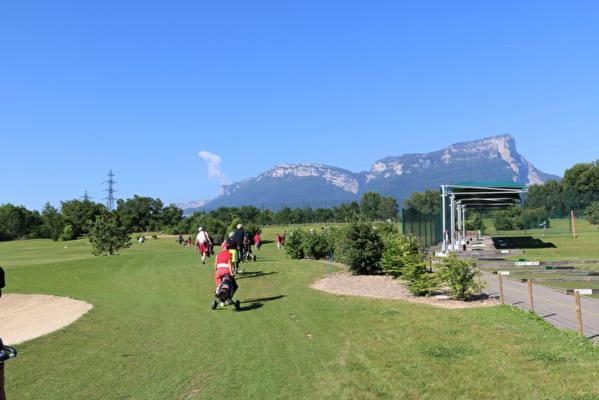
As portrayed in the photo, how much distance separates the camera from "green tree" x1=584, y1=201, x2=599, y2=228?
176 feet

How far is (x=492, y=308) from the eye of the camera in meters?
11.6

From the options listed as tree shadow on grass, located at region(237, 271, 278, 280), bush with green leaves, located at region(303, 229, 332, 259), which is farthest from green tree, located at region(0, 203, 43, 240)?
tree shadow on grass, located at region(237, 271, 278, 280)

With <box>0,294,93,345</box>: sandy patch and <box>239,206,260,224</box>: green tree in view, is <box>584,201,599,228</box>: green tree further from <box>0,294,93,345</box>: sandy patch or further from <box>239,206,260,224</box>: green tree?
<box>239,206,260,224</box>: green tree

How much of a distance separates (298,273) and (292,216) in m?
111

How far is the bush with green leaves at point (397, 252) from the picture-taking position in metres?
16.1

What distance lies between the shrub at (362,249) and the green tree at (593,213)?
43149mm

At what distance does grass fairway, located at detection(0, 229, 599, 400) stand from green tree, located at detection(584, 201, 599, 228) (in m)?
48.7

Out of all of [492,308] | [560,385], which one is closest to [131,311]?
[492,308]

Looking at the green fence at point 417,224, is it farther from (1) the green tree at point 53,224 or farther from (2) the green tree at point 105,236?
(1) the green tree at point 53,224

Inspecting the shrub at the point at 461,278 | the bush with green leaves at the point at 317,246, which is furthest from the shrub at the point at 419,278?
the bush with green leaves at the point at 317,246

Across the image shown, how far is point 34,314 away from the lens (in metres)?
13.5

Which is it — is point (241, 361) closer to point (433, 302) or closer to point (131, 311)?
point (131, 311)

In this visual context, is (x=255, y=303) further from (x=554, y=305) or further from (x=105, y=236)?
(x=105, y=236)

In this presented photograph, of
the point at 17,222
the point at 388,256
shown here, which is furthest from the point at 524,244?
the point at 17,222
